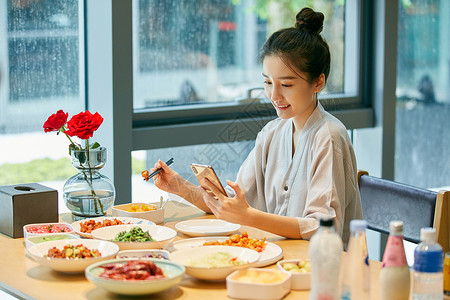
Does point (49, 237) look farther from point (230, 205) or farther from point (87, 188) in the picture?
point (230, 205)

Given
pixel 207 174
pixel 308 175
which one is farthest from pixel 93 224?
pixel 308 175

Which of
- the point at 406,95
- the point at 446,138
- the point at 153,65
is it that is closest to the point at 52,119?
the point at 153,65

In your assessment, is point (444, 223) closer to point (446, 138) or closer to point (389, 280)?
point (389, 280)

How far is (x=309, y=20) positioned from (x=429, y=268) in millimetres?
1066

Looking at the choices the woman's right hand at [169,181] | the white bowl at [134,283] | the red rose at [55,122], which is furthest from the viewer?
the woman's right hand at [169,181]

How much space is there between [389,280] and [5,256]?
3.40 ft

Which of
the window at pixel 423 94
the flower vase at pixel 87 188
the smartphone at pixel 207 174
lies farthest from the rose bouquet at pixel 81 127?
the window at pixel 423 94

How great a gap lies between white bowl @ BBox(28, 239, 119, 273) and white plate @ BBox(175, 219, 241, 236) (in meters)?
0.33

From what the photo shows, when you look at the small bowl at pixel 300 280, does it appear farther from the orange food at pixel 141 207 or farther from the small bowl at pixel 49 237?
the orange food at pixel 141 207

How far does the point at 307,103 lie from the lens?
2.26m

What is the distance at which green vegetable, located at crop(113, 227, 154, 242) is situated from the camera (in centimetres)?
187

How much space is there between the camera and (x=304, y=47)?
7.25ft

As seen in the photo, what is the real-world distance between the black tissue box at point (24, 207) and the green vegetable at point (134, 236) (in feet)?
1.14

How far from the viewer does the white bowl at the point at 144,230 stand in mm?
1842
